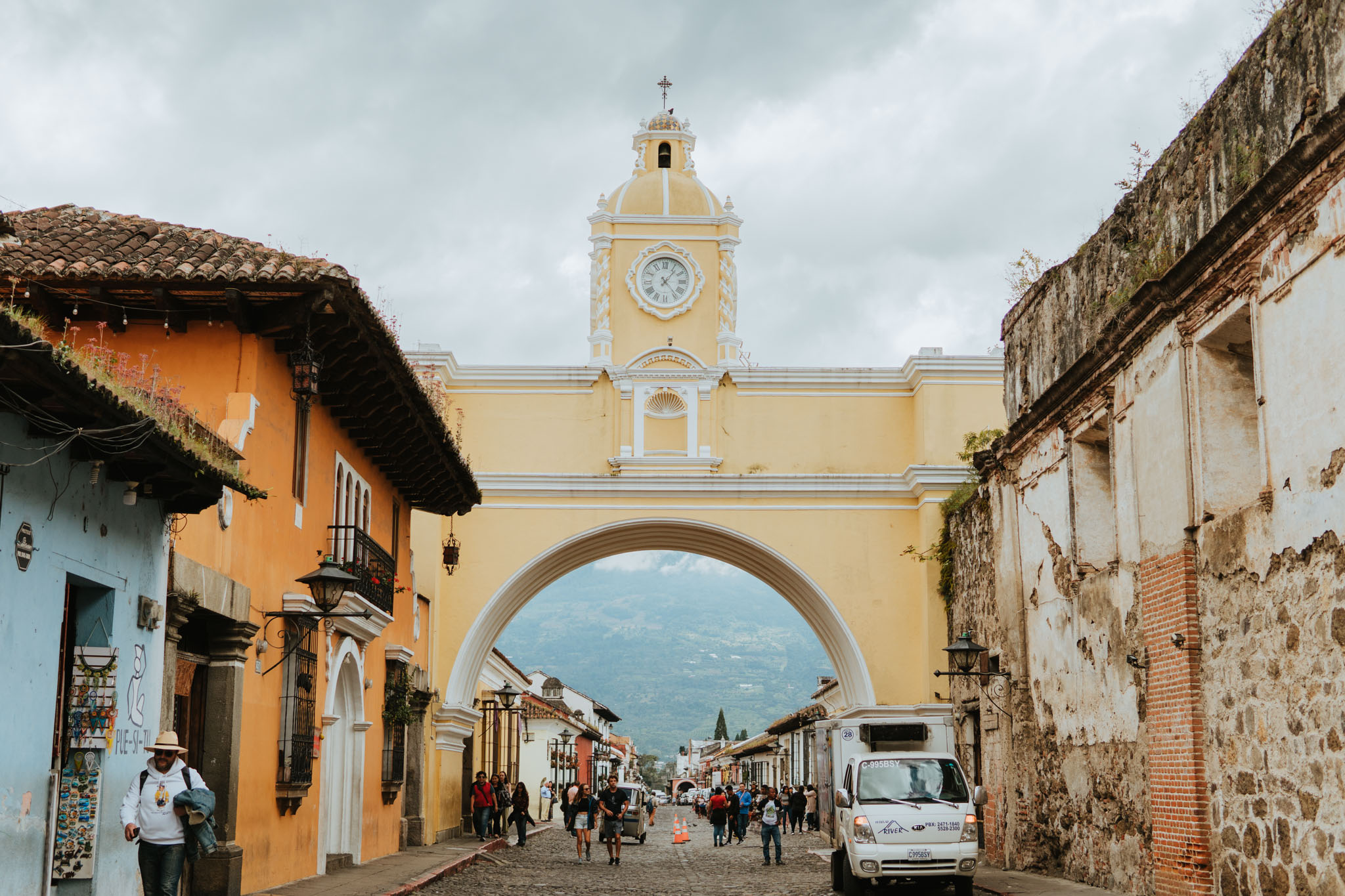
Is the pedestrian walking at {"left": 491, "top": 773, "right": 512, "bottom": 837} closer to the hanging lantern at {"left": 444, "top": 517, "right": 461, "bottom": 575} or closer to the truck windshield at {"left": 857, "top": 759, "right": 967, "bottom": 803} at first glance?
the hanging lantern at {"left": 444, "top": 517, "right": 461, "bottom": 575}

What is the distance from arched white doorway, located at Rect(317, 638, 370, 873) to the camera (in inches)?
637

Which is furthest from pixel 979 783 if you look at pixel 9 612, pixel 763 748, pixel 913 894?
pixel 763 748

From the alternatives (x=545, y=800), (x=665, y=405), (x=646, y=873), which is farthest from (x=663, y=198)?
(x=545, y=800)

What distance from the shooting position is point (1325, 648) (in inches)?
345

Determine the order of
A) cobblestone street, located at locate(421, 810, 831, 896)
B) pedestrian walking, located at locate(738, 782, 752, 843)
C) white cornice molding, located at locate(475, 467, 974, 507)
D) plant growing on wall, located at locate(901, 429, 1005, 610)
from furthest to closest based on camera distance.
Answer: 1. pedestrian walking, located at locate(738, 782, 752, 843)
2. white cornice molding, located at locate(475, 467, 974, 507)
3. plant growing on wall, located at locate(901, 429, 1005, 610)
4. cobblestone street, located at locate(421, 810, 831, 896)

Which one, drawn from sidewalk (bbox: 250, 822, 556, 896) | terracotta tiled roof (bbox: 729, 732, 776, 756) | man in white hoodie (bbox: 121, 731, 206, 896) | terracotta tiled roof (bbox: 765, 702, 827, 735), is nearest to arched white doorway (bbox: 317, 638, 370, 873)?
sidewalk (bbox: 250, 822, 556, 896)

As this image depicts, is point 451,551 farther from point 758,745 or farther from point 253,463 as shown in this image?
point 758,745

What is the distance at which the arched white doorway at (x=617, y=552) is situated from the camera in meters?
26.9

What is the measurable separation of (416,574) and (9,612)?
18.4 metres

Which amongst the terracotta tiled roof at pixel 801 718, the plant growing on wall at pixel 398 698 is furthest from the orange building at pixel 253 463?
the terracotta tiled roof at pixel 801 718

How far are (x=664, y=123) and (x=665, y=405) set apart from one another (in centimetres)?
664

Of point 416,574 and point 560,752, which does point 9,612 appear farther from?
point 560,752

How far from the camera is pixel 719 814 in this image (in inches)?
1256

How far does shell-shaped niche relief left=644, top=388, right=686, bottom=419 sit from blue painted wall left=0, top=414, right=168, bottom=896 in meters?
17.5
